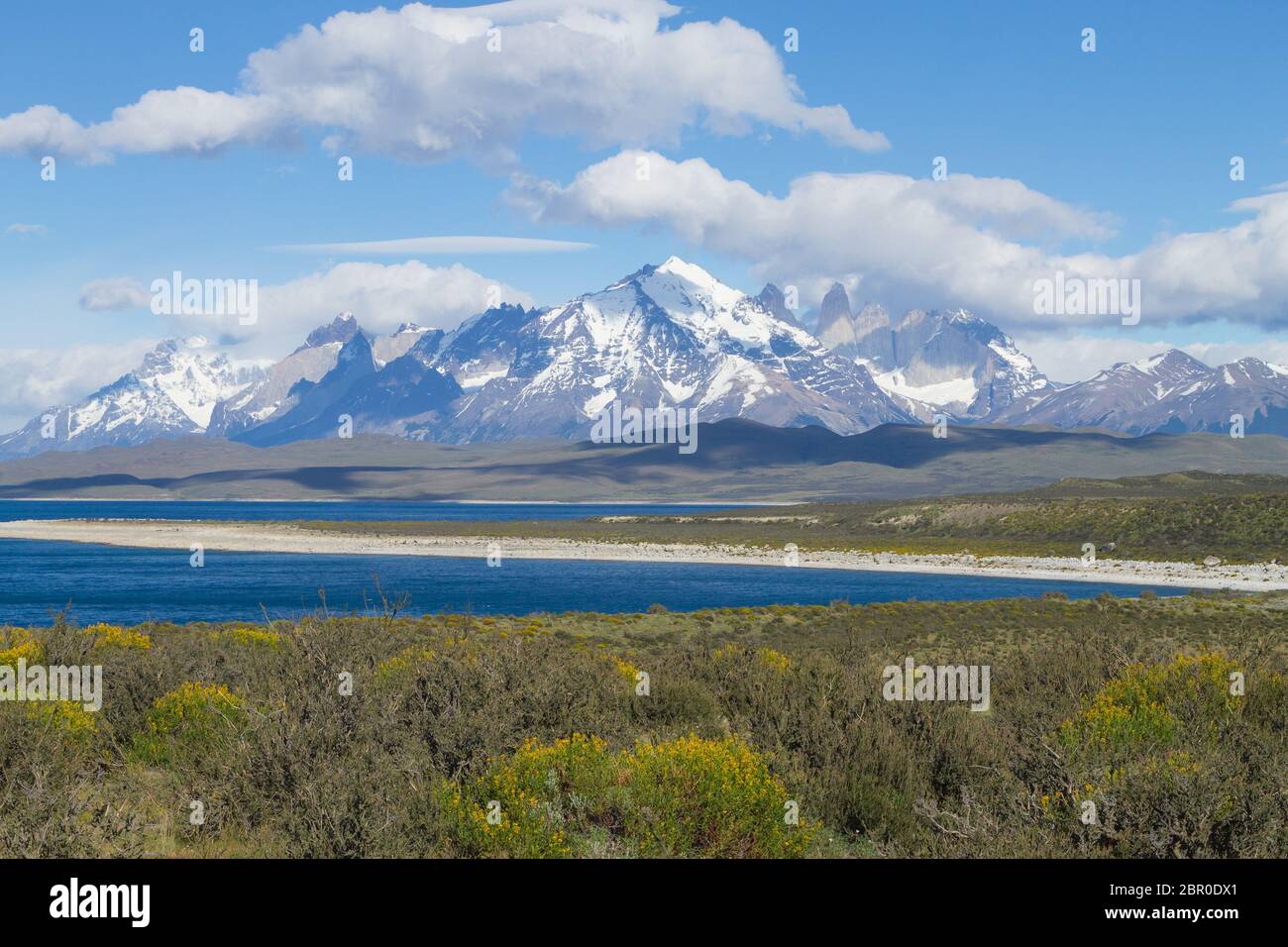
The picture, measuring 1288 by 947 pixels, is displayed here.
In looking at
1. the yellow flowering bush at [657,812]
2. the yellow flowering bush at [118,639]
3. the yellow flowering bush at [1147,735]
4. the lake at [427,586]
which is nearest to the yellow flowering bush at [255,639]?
the yellow flowering bush at [118,639]

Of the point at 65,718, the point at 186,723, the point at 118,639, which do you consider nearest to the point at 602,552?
the point at 118,639

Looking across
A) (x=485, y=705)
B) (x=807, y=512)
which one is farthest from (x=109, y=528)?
(x=485, y=705)

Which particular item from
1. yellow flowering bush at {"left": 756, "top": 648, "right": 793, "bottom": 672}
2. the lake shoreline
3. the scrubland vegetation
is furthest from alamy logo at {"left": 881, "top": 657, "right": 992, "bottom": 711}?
the lake shoreline

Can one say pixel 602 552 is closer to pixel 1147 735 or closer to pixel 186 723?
pixel 186 723
